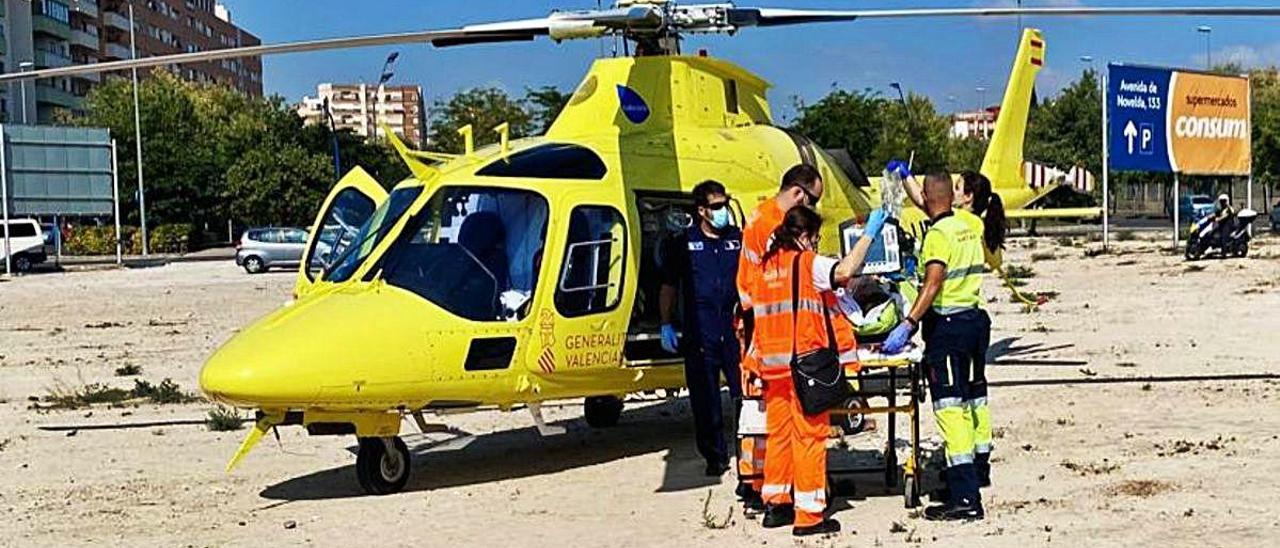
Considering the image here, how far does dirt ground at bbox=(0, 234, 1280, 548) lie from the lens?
748 cm

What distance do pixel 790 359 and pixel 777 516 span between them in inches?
36.2

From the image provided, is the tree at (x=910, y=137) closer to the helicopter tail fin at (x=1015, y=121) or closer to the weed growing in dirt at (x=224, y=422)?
the helicopter tail fin at (x=1015, y=121)

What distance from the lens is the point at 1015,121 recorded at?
611 inches

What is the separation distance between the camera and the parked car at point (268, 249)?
41.4 metres

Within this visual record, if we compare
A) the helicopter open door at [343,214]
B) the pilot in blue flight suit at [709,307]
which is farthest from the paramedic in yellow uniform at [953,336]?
the helicopter open door at [343,214]

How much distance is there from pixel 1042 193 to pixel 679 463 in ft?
25.8

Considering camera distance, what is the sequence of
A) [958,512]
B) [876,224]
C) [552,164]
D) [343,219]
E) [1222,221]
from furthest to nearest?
[1222,221]
[343,219]
[552,164]
[876,224]
[958,512]

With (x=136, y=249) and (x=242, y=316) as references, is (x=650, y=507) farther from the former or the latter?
(x=136, y=249)

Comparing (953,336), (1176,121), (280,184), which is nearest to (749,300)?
(953,336)

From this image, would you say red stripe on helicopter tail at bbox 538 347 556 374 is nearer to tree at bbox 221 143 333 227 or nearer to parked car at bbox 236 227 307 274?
parked car at bbox 236 227 307 274

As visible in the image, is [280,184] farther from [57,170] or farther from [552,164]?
[552,164]

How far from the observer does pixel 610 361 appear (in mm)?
9469

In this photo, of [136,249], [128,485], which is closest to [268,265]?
[136,249]

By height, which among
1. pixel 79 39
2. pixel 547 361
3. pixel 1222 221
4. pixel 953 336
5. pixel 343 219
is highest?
pixel 79 39
